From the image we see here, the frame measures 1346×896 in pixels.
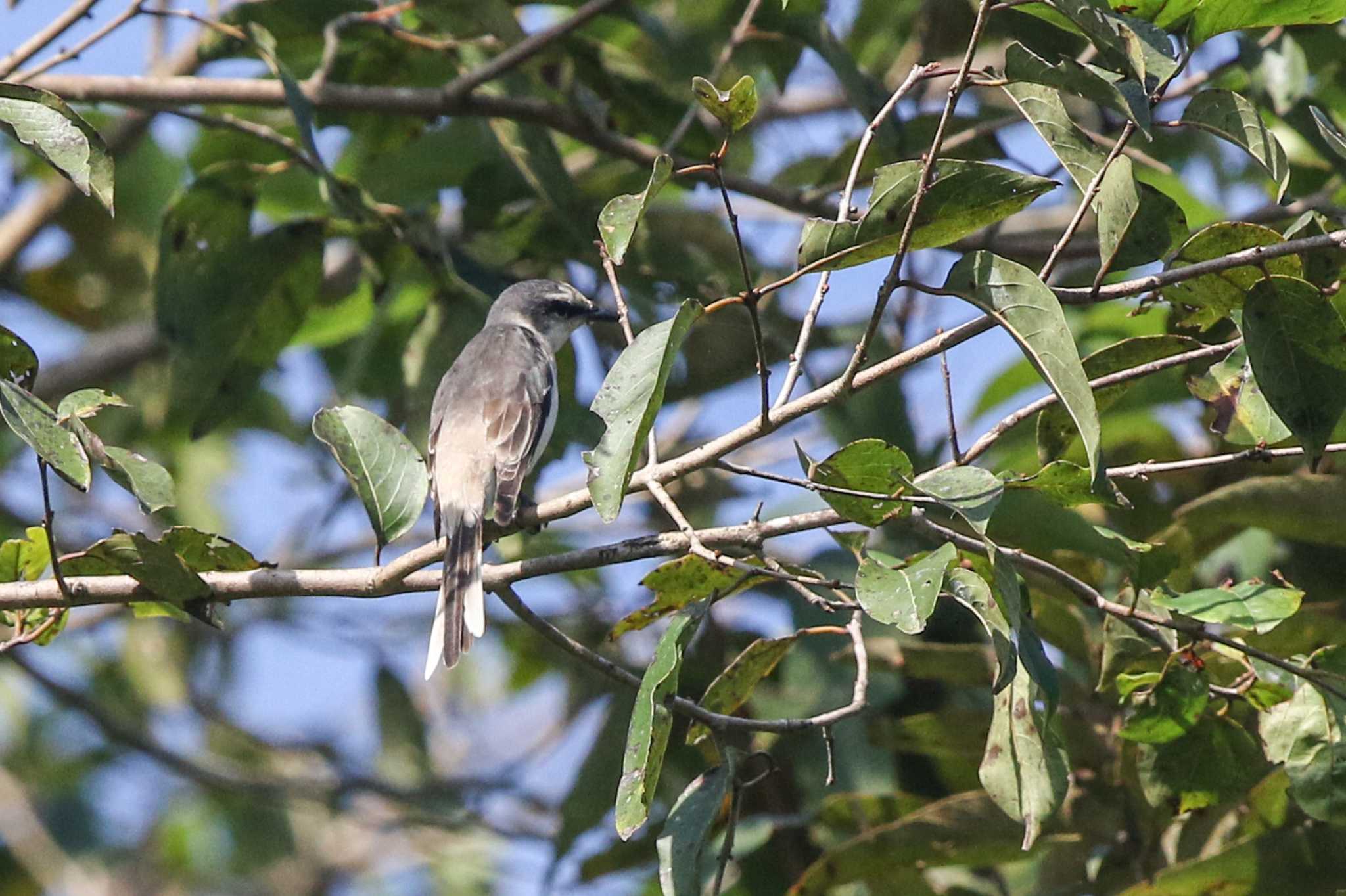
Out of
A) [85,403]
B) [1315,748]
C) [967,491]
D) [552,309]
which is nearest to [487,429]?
[552,309]

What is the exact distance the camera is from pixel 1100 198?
251cm

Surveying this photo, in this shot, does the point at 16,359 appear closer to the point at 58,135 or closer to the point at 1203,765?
the point at 58,135

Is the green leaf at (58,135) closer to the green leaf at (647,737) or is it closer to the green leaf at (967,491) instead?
the green leaf at (647,737)

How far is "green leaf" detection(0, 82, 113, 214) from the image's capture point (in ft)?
8.34

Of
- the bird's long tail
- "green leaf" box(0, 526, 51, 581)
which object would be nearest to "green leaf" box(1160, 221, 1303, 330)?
the bird's long tail

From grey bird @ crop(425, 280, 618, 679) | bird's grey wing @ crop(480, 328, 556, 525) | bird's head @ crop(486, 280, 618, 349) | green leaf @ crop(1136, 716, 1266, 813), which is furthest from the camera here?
bird's head @ crop(486, 280, 618, 349)

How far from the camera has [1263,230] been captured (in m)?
2.57

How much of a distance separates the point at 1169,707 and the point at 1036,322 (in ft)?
3.35

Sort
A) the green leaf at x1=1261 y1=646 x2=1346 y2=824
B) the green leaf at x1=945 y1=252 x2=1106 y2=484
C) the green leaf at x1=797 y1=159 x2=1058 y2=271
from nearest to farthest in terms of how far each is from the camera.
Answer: the green leaf at x1=945 y1=252 x2=1106 y2=484 → the green leaf at x1=797 y1=159 x2=1058 y2=271 → the green leaf at x1=1261 y1=646 x2=1346 y2=824

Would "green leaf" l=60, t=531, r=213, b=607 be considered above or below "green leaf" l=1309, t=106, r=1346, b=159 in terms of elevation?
above

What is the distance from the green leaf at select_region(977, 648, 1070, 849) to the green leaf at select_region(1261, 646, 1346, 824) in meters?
0.48

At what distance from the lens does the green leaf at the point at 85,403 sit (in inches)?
101

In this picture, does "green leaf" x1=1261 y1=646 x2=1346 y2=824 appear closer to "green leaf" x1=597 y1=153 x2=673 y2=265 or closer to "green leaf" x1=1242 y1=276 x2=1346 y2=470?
"green leaf" x1=1242 y1=276 x2=1346 y2=470

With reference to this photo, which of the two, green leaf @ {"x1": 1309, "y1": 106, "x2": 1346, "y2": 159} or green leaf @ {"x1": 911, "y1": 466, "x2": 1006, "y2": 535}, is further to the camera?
green leaf @ {"x1": 1309, "y1": 106, "x2": 1346, "y2": 159}
